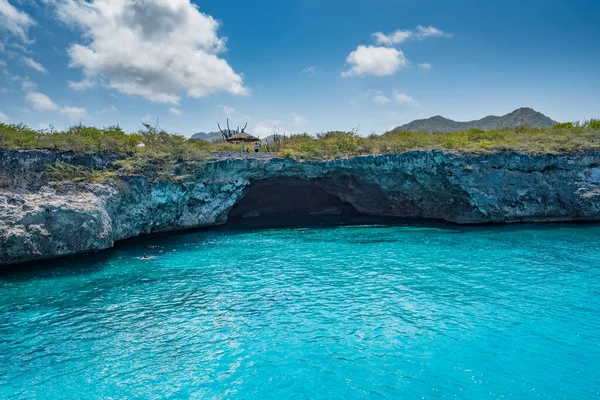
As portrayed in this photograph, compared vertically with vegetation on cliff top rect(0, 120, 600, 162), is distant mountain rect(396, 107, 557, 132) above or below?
above

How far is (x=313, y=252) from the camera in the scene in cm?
1917

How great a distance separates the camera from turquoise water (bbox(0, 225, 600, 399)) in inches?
314

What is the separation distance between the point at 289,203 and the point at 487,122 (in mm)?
46412

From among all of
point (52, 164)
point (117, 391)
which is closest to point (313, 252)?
point (117, 391)

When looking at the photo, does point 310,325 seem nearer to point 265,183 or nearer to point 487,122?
point 265,183

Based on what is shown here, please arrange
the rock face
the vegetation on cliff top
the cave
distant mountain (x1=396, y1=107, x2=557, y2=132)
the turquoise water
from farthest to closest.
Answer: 1. distant mountain (x1=396, y1=107, x2=557, y2=132)
2. the cave
3. the vegetation on cliff top
4. the rock face
5. the turquoise water

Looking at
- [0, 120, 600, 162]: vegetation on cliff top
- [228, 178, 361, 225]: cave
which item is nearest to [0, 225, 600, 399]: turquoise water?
[0, 120, 600, 162]: vegetation on cliff top

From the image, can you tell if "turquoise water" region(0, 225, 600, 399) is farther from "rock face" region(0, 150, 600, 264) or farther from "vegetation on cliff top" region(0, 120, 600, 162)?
"vegetation on cliff top" region(0, 120, 600, 162)

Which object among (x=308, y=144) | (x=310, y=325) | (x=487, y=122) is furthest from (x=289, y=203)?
(x=487, y=122)

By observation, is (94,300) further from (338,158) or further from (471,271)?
(338,158)

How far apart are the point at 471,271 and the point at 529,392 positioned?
829 centimetres

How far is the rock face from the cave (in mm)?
2448

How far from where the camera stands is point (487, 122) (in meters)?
65.1

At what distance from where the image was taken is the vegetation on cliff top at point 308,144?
20.5 meters
